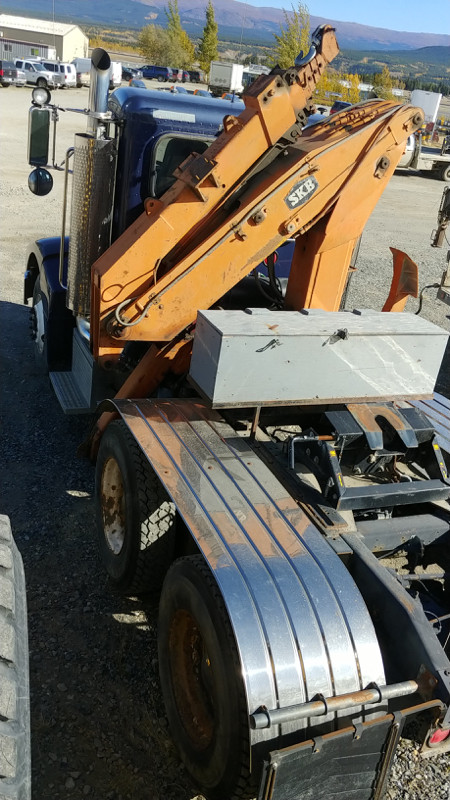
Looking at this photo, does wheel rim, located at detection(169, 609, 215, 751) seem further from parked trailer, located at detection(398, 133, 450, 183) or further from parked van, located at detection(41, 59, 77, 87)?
parked van, located at detection(41, 59, 77, 87)

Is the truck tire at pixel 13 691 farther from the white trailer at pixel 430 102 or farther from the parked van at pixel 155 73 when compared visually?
the parked van at pixel 155 73

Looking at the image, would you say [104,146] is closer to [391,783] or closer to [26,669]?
[26,669]

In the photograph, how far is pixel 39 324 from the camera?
6.48 m

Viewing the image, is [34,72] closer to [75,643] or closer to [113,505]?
[113,505]

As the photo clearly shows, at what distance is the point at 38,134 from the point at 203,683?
3.84m

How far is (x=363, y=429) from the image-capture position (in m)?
3.45

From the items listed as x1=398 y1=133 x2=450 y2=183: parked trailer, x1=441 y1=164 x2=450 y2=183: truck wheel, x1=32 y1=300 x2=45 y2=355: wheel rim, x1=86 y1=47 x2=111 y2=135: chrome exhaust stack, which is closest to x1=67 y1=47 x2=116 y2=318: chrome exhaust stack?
x1=86 y1=47 x2=111 y2=135: chrome exhaust stack

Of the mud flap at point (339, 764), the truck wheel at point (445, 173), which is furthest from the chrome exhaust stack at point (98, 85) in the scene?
the truck wheel at point (445, 173)

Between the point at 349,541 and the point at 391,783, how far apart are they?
117 centimetres

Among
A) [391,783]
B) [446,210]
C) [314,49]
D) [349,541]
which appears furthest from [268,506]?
[446,210]

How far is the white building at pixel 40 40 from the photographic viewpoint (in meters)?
52.6

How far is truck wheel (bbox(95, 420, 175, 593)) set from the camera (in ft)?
12.1

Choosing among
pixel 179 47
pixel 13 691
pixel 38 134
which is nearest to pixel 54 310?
pixel 38 134

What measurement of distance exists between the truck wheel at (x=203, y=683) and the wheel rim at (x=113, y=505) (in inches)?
34.6
